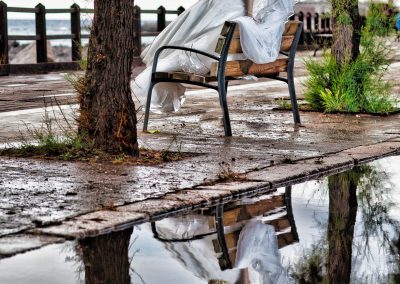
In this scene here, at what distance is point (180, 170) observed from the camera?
685 centimetres

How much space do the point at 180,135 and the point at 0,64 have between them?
37.1ft

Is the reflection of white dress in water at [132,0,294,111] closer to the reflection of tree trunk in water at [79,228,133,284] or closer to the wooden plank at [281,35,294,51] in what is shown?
the wooden plank at [281,35,294,51]

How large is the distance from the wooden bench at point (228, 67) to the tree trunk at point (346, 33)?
1160 mm

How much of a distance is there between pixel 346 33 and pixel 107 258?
7.12m

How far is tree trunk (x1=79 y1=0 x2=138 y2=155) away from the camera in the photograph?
7242 millimetres

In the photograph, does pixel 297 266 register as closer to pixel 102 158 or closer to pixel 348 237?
pixel 348 237

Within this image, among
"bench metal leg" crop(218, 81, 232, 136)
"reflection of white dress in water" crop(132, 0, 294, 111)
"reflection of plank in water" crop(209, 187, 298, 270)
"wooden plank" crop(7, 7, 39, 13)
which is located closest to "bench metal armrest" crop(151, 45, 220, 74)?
"reflection of white dress in water" crop(132, 0, 294, 111)

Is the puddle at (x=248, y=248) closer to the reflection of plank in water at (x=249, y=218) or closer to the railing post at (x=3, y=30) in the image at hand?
the reflection of plank in water at (x=249, y=218)

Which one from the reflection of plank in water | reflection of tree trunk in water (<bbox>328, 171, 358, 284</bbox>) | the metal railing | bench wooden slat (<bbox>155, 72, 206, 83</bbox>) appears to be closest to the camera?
reflection of tree trunk in water (<bbox>328, 171, 358, 284</bbox>)

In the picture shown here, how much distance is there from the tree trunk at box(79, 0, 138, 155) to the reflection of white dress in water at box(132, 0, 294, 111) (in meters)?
1.78

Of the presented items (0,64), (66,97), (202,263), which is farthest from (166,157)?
(0,64)

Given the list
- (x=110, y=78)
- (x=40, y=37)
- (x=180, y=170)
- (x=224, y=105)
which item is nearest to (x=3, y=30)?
(x=40, y=37)

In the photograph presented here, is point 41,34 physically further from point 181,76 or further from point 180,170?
point 180,170

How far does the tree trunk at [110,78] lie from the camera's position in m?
7.24
